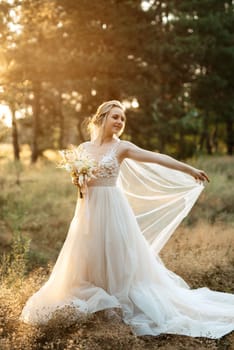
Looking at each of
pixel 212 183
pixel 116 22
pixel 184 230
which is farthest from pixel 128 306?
pixel 116 22

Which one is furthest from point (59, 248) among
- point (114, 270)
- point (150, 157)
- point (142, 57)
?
point (142, 57)

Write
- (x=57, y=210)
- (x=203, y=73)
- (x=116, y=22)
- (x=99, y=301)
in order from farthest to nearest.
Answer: (x=203, y=73) → (x=116, y=22) → (x=57, y=210) → (x=99, y=301)

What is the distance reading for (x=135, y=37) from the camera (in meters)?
20.5

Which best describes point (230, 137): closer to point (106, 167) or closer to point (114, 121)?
point (114, 121)

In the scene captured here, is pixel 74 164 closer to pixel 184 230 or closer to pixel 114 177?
pixel 114 177

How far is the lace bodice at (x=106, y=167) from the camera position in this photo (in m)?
5.47

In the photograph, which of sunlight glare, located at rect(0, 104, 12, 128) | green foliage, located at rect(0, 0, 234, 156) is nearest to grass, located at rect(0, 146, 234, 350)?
sunlight glare, located at rect(0, 104, 12, 128)

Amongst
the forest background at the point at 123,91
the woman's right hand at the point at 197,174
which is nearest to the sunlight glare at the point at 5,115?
the forest background at the point at 123,91

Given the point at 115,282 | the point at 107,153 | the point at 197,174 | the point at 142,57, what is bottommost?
the point at 115,282

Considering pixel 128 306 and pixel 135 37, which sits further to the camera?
pixel 135 37

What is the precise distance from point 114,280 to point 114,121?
178 cm

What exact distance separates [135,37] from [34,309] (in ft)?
55.1

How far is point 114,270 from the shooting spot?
216 inches

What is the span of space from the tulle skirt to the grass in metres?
0.19
